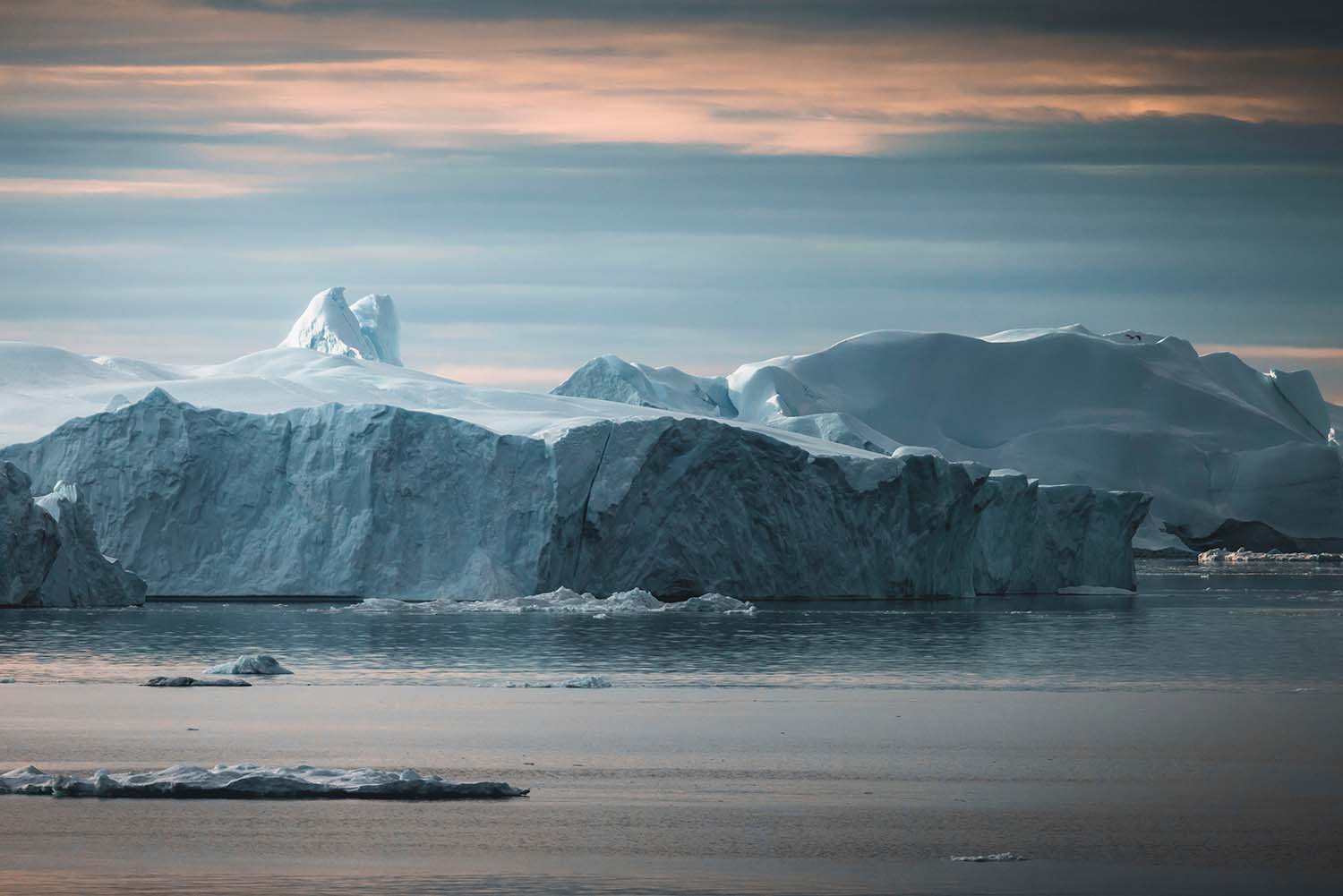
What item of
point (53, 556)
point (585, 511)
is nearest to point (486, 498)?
point (585, 511)

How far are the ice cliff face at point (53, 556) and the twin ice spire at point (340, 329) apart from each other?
3102cm

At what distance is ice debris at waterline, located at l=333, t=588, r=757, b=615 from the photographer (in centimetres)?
3662

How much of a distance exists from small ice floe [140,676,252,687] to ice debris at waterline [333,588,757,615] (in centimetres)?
1676

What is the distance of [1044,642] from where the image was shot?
94.9 feet

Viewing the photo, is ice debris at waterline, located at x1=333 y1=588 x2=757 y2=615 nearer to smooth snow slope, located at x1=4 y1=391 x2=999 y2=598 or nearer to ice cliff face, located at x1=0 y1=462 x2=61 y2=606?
smooth snow slope, located at x1=4 y1=391 x2=999 y2=598

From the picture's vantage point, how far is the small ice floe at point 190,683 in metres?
19.2

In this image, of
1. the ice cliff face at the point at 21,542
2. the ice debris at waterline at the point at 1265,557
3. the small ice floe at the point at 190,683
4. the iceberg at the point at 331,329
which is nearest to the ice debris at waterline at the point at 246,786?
the small ice floe at the point at 190,683

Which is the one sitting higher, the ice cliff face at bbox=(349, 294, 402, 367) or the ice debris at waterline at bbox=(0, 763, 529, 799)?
the ice cliff face at bbox=(349, 294, 402, 367)

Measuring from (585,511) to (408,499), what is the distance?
3.89 metres

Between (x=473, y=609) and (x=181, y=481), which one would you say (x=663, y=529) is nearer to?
(x=473, y=609)

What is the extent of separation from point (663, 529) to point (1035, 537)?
51.6 ft

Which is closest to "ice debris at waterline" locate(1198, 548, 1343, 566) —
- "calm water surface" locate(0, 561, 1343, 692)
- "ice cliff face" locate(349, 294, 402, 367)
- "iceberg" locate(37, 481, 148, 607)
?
"ice cliff face" locate(349, 294, 402, 367)

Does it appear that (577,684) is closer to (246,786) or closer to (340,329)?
(246,786)

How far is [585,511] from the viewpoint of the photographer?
40062mm
